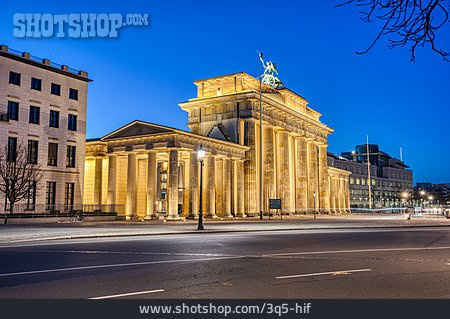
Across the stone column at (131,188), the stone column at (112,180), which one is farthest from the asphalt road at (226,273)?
the stone column at (112,180)

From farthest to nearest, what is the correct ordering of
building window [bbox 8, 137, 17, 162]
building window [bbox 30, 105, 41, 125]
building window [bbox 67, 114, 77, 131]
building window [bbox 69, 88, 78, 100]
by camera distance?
building window [bbox 69, 88, 78, 100] < building window [bbox 67, 114, 77, 131] < building window [bbox 30, 105, 41, 125] < building window [bbox 8, 137, 17, 162]

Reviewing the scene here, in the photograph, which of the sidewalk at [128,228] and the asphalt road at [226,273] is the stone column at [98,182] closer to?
the sidewalk at [128,228]

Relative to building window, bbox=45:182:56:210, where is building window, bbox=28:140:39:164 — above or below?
above

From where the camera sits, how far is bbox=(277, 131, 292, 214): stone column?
60969 mm

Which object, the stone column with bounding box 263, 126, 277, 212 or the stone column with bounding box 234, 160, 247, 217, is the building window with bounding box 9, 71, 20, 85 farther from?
the stone column with bounding box 263, 126, 277, 212

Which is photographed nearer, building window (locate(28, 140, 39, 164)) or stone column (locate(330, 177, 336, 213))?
building window (locate(28, 140, 39, 164))

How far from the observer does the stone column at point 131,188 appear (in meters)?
45.3

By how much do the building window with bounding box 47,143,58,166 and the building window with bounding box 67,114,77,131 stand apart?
282 centimetres

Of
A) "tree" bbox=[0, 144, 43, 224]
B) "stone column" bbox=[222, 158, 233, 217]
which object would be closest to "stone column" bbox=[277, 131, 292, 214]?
"stone column" bbox=[222, 158, 233, 217]

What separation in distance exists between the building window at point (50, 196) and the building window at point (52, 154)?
7.20ft

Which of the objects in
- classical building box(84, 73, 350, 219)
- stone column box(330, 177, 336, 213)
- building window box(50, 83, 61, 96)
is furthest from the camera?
stone column box(330, 177, 336, 213)

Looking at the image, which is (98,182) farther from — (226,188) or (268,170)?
(268,170)

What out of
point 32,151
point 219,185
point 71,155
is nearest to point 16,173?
point 32,151
